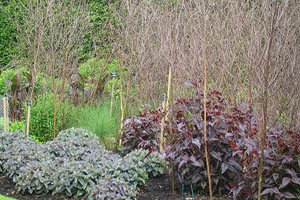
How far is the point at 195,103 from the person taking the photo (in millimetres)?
3539

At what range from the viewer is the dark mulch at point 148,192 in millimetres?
3652

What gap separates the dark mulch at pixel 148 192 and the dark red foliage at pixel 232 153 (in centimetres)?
22

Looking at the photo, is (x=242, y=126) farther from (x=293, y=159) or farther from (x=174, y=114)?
(x=174, y=114)

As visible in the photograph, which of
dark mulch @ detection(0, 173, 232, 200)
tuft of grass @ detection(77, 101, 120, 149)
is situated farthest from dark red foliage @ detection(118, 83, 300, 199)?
tuft of grass @ detection(77, 101, 120, 149)

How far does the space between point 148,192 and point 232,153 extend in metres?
1.12

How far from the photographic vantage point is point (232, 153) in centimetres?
340

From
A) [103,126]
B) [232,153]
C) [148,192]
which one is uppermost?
[232,153]

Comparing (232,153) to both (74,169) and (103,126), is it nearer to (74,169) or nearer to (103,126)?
(74,169)

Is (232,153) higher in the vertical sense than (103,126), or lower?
higher

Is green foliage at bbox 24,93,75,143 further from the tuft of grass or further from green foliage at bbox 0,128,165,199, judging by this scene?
green foliage at bbox 0,128,165,199

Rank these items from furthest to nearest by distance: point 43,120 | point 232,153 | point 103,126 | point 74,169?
1. point 43,120
2. point 103,126
3. point 74,169
4. point 232,153

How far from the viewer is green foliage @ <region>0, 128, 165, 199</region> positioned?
3.52 m

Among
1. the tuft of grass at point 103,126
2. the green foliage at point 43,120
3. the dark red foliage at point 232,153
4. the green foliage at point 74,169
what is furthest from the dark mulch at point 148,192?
the green foliage at point 43,120

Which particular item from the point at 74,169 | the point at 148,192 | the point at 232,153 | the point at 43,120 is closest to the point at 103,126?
the point at 43,120
